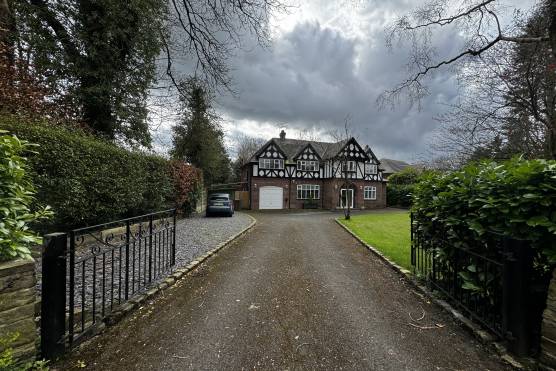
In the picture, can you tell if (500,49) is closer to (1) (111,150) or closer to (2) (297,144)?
(1) (111,150)

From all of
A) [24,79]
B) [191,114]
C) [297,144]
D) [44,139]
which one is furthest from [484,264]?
[297,144]

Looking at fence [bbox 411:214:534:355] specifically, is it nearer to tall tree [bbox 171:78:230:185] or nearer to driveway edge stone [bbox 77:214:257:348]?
driveway edge stone [bbox 77:214:257:348]

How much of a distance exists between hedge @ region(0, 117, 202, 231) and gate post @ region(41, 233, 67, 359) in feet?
9.40

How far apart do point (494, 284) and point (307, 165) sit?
25508 millimetres

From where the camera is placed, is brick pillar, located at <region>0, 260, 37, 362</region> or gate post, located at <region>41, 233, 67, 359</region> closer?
brick pillar, located at <region>0, 260, 37, 362</region>

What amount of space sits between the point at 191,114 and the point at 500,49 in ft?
65.4

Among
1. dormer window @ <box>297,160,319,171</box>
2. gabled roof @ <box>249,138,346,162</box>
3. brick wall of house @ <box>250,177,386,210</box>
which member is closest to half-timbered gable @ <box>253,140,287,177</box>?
brick wall of house @ <box>250,177,386,210</box>

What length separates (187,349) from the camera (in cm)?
263

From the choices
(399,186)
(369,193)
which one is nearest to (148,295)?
(369,193)

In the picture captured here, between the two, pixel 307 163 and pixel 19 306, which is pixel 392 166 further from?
pixel 19 306

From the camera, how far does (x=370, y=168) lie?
29734mm

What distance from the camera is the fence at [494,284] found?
2.53 metres

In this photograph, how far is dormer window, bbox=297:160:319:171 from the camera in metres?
27.9

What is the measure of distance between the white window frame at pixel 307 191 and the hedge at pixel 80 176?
19460 mm
